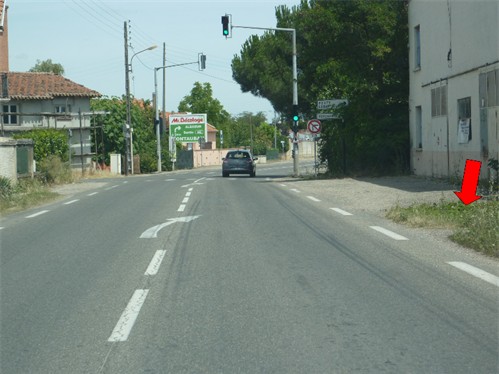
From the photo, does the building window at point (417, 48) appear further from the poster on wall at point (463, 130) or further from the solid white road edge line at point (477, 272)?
the solid white road edge line at point (477, 272)

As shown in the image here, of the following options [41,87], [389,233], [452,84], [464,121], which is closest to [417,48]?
[452,84]

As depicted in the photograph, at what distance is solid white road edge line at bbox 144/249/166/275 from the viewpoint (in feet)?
29.4

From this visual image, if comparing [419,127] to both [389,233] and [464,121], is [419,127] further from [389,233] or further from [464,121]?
[389,233]

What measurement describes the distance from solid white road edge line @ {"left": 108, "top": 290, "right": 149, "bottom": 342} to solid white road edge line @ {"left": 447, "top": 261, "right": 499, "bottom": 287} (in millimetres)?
3639

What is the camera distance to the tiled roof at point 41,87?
5406 cm

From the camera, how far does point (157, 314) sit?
6750 mm

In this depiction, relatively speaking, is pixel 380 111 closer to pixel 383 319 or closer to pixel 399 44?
pixel 399 44

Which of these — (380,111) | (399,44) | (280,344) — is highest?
(399,44)

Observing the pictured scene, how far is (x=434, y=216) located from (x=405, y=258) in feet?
13.1

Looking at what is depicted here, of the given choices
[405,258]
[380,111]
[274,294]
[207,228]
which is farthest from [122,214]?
[380,111]

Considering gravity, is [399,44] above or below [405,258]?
above

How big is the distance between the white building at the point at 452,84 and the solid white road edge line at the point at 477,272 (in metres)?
11.6

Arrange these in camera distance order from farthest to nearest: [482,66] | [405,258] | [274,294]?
[482,66], [405,258], [274,294]

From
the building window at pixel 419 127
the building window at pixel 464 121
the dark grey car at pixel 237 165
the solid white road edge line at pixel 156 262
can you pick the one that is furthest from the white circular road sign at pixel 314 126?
the solid white road edge line at pixel 156 262
